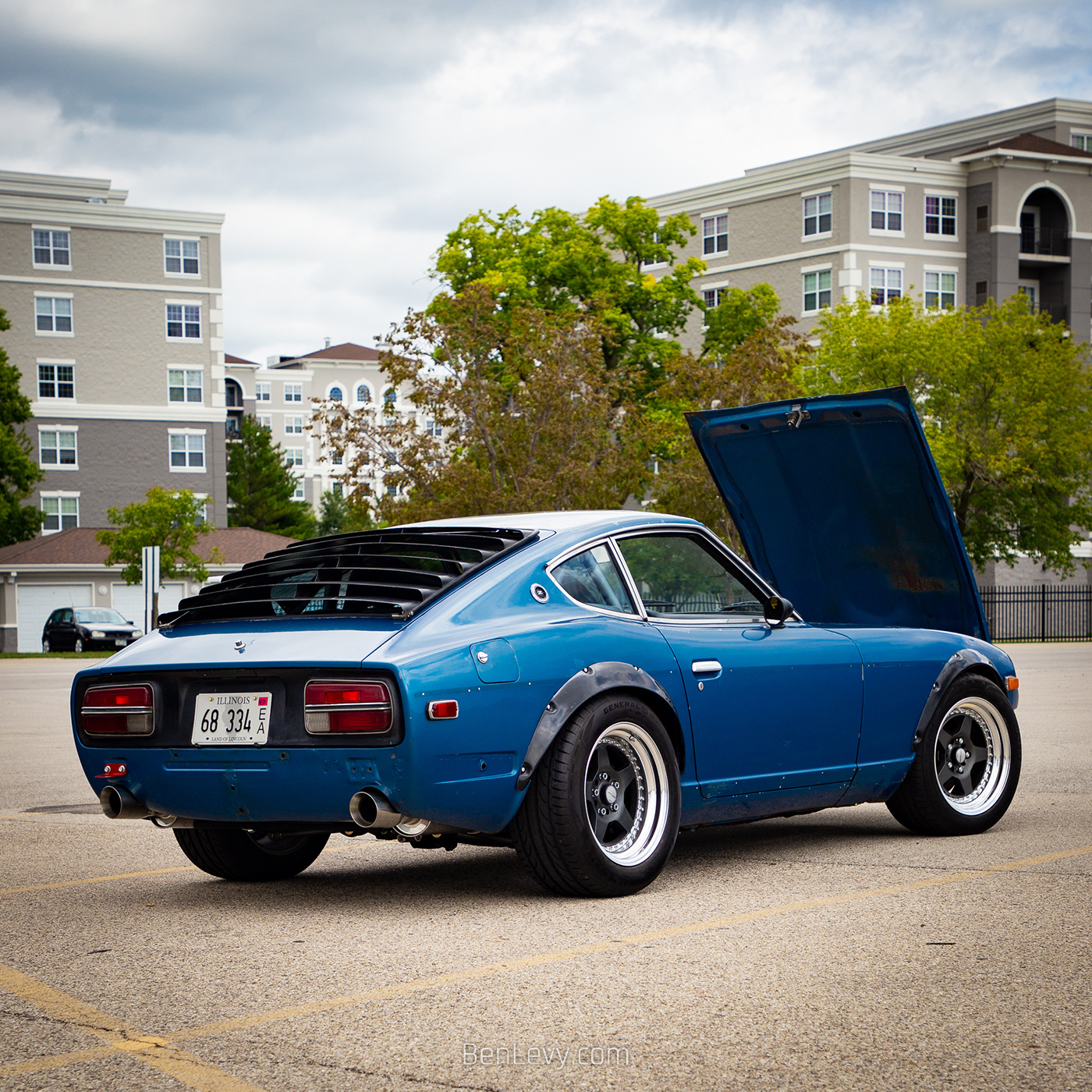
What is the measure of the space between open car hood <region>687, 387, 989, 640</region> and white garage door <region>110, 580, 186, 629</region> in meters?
49.6

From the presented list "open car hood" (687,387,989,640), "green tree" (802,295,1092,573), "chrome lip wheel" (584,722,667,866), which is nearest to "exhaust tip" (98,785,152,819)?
"chrome lip wheel" (584,722,667,866)

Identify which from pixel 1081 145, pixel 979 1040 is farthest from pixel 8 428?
pixel 979 1040

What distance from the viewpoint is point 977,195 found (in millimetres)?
59156

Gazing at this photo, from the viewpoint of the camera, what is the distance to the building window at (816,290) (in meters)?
58.0

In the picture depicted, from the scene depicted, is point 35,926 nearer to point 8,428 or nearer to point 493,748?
point 493,748

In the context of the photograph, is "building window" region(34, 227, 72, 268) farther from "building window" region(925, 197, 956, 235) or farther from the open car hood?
the open car hood

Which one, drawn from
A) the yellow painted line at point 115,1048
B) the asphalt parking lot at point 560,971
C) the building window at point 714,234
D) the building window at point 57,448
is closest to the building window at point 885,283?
the building window at point 714,234

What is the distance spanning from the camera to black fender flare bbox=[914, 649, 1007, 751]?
281 inches

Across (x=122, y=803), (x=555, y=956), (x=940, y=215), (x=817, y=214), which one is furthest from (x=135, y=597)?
(x=555, y=956)

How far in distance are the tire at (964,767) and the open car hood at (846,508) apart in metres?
0.43

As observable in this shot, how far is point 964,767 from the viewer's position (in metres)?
A: 7.46

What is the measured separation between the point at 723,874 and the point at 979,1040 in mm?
2589

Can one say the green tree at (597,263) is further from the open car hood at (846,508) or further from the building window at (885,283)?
the open car hood at (846,508)

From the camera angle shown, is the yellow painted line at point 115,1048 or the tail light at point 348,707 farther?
the tail light at point 348,707
